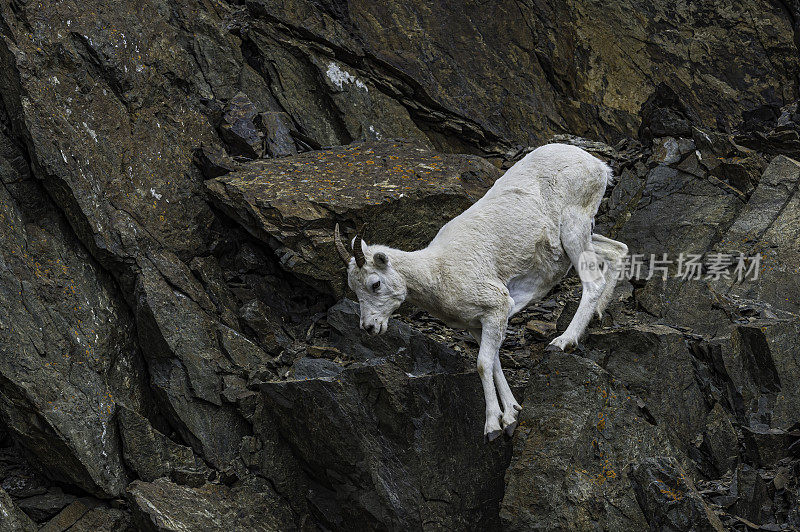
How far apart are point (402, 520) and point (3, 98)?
9.54 metres

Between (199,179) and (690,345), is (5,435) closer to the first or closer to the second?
(199,179)

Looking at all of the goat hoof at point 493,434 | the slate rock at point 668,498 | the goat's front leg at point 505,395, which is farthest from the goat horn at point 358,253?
the slate rock at point 668,498

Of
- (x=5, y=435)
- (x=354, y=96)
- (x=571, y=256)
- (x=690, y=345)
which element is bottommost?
(x=690, y=345)

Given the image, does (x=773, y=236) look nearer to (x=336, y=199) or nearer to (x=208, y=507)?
(x=336, y=199)

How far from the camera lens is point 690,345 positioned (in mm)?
11406

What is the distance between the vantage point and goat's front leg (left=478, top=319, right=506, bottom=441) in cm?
951

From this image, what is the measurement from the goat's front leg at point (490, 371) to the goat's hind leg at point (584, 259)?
114 cm

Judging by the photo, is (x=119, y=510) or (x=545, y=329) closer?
(x=119, y=510)

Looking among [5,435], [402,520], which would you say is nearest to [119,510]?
[5,435]

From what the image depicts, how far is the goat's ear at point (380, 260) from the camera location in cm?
972

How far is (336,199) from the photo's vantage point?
14.0 meters

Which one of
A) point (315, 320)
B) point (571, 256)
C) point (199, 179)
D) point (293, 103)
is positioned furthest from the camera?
point (293, 103)

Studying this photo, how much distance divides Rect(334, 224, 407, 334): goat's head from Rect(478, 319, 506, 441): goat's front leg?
115 cm

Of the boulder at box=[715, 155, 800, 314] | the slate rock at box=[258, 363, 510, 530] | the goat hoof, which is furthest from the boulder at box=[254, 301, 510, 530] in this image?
the boulder at box=[715, 155, 800, 314]
